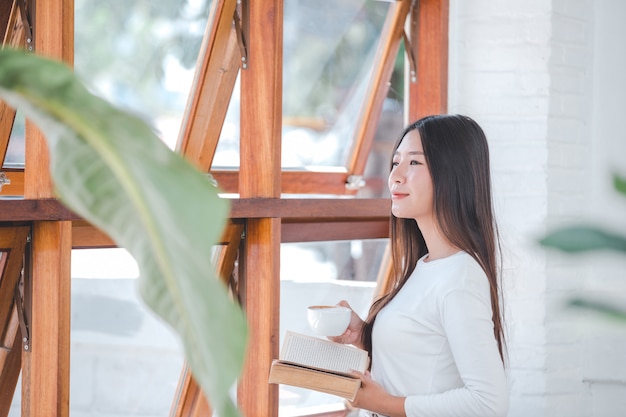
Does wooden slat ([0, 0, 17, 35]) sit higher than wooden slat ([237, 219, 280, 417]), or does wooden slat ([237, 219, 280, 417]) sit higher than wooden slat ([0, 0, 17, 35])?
wooden slat ([0, 0, 17, 35])

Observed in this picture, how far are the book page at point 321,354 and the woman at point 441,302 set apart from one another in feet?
0.16

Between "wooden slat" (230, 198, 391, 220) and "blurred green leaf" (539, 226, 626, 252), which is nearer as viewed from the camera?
"blurred green leaf" (539, 226, 626, 252)

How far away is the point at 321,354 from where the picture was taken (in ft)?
6.69

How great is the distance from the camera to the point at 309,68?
2.75 metres

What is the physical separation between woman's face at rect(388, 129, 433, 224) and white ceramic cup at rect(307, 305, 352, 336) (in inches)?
10.9

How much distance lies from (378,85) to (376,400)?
131cm

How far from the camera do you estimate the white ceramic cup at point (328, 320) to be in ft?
6.65

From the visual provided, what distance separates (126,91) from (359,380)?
934mm

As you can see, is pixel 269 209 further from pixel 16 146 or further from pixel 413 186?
pixel 16 146

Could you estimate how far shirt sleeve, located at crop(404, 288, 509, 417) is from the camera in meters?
1.88

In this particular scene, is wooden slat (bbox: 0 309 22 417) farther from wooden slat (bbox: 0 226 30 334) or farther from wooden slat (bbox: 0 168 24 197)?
wooden slat (bbox: 0 168 24 197)

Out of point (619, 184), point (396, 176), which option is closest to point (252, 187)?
point (396, 176)

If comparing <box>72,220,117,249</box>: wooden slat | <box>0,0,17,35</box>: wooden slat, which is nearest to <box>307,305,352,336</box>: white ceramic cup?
<box>72,220,117,249</box>: wooden slat

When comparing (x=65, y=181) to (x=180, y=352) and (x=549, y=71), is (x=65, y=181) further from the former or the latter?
(x=549, y=71)
